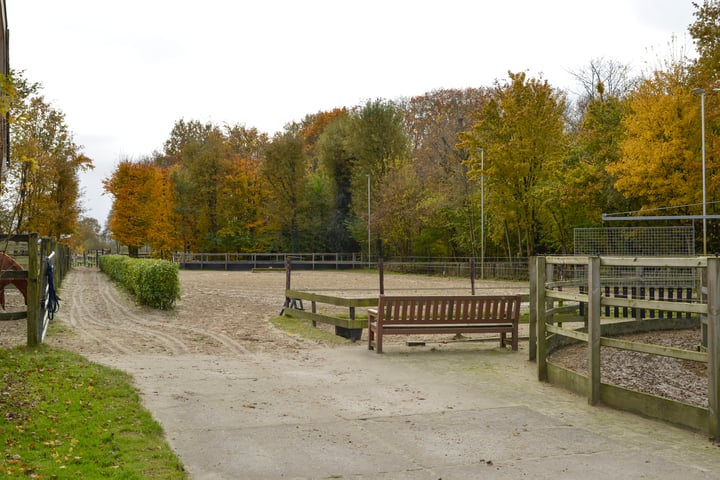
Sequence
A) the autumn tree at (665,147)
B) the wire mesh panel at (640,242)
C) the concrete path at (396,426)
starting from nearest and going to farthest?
the concrete path at (396,426)
the wire mesh panel at (640,242)
the autumn tree at (665,147)

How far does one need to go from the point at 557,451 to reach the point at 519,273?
30.4 m

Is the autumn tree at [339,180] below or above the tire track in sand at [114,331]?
above

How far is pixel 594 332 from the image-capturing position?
282 inches

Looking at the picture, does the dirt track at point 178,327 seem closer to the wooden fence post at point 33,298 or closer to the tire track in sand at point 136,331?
the tire track in sand at point 136,331

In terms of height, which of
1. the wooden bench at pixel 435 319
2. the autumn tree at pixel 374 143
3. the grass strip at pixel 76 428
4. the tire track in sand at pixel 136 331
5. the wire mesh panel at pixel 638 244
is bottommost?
the tire track in sand at pixel 136 331

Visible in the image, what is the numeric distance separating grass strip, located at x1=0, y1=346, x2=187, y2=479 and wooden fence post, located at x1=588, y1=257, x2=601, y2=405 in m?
4.33

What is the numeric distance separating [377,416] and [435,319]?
417 centimetres

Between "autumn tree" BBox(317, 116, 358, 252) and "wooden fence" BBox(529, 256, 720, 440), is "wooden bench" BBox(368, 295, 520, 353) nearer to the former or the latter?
"wooden fence" BBox(529, 256, 720, 440)

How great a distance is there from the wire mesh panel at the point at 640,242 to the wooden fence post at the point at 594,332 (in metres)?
17.3

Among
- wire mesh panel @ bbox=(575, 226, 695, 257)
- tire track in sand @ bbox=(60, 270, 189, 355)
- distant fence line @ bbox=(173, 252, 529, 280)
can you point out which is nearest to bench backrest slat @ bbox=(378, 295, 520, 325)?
tire track in sand @ bbox=(60, 270, 189, 355)

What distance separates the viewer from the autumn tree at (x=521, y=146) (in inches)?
1395

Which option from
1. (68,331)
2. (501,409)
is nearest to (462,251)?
(68,331)

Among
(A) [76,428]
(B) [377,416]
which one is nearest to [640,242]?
(B) [377,416]

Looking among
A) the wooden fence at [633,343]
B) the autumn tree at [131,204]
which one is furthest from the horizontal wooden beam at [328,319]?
the autumn tree at [131,204]
